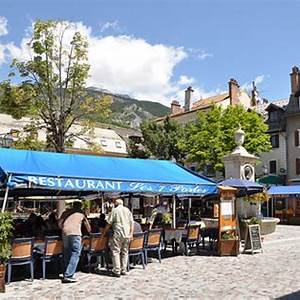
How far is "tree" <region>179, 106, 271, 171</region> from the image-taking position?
36250 millimetres

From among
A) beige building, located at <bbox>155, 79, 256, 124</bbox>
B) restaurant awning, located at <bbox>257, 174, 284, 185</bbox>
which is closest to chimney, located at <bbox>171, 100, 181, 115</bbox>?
beige building, located at <bbox>155, 79, 256, 124</bbox>

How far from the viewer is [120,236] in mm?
10742

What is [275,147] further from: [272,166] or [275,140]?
[272,166]

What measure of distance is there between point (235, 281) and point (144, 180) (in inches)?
137

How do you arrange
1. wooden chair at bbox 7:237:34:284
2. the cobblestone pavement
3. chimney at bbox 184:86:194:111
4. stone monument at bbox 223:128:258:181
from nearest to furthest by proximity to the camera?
1. the cobblestone pavement
2. wooden chair at bbox 7:237:34:284
3. stone monument at bbox 223:128:258:181
4. chimney at bbox 184:86:194:111

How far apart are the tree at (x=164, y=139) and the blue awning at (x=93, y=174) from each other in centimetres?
2916

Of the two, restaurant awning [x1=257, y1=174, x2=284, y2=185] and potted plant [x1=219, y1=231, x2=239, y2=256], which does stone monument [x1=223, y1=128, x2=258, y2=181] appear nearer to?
potted plant [x1=219, y1=231, x2=239, y2=256]

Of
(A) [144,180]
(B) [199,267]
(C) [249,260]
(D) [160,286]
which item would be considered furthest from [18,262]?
(C) [249,260]

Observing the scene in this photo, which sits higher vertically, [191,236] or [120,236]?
[120,236]

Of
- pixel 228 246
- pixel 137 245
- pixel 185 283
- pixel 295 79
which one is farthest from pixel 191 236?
pixel 295 79

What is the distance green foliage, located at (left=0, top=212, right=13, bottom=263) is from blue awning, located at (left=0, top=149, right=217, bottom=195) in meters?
0.67

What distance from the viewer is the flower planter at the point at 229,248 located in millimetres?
13984

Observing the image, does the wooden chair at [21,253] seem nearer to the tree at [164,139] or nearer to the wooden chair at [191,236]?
the wooden chair at [191,236]

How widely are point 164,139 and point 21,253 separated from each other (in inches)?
1373
